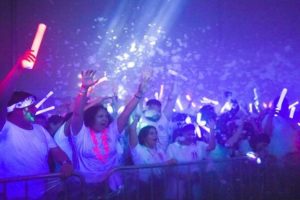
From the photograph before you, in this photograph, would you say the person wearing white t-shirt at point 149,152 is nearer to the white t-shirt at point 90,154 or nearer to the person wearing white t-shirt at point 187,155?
the person wearing white t-shirt at point 187,155

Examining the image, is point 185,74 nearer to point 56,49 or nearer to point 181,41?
point 181,41

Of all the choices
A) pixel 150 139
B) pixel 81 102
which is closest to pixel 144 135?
pixel 150 139

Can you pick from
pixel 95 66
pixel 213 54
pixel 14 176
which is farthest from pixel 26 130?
pixel 213 54

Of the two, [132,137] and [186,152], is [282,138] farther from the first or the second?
[132,137]

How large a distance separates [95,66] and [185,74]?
2.11m

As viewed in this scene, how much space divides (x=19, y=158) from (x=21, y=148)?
0.29 feet

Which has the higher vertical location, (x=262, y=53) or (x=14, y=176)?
(x=262, y=53)

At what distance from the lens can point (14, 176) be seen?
3.20 meters

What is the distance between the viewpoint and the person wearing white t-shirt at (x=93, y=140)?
143 inches

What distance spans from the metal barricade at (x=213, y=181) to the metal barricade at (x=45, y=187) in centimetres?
31

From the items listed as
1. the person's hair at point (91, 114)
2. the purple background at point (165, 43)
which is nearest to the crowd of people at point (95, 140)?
the person's hair at point (91, 114)

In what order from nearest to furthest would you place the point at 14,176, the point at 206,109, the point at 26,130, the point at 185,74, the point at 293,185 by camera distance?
the point at 14,176 → the point at 26,130 → the point at 293,185 → the point at 206,109 → the point at 185,74

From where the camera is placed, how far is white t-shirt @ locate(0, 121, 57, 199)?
10.8ft

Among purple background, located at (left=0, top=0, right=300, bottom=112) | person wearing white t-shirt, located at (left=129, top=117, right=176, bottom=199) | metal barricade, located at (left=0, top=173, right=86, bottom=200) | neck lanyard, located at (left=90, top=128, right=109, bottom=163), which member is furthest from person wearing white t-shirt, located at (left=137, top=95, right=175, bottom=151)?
purple background, located at (left=0, top=0, right=300, bottom=112)
